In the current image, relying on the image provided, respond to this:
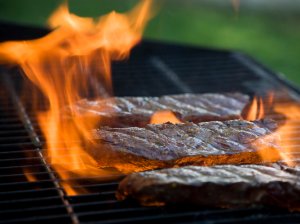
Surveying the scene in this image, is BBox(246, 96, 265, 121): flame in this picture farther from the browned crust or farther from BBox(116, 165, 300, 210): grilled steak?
BBox(116, 165, 300, 210): grilled steak

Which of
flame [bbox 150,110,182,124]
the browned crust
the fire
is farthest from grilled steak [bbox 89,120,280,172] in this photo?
flame [bbox 150,110,182,124]

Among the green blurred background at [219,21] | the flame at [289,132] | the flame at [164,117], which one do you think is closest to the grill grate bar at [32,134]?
the flame at [164,117]

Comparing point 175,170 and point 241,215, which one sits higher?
point 175,170

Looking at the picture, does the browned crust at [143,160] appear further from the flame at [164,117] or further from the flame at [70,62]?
the flame at [164,117]

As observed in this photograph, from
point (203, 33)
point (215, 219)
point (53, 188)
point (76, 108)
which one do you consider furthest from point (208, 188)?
point (203, 33)

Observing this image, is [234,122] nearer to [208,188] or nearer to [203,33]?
[208,188]

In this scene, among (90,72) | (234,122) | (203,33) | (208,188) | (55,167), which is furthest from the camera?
(203,33)

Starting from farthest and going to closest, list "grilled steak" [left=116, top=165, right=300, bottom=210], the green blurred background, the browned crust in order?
the green blurred background
the browned crust
"grilled steak" [left=116, top=165, right=300, bottom=210]
